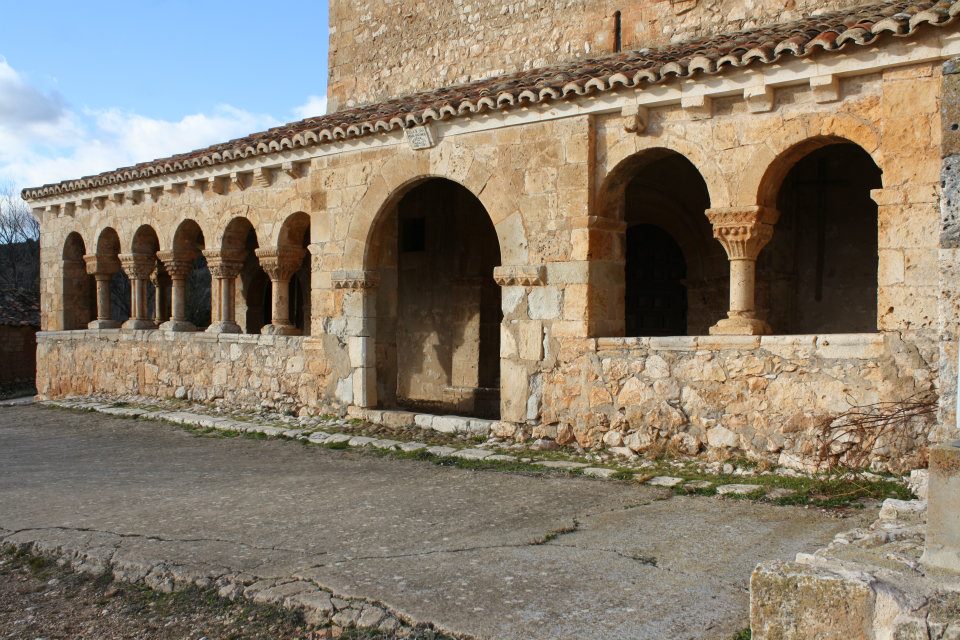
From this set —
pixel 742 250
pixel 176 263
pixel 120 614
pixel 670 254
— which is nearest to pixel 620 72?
pixel 742 250

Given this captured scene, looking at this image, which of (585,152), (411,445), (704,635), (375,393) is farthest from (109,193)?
(704,635)

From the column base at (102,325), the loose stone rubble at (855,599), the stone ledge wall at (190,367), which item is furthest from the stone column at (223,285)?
the loose stone rubble at (855,599)

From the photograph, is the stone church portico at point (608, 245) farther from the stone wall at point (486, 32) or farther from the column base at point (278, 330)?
the stone wall at point (486, 32)

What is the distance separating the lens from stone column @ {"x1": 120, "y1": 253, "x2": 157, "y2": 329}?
13.0m

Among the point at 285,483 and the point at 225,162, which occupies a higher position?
the point at 225,162

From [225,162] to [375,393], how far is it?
3680 millimetres

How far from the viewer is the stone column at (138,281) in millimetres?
13008

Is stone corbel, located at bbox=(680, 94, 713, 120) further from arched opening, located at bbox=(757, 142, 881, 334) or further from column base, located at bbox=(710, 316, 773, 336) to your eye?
arched opening, located at bbox=(757, 142, 881, 334)

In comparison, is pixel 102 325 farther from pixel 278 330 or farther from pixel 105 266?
pixel 278 330

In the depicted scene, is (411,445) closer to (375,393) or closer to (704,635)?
(375,393)

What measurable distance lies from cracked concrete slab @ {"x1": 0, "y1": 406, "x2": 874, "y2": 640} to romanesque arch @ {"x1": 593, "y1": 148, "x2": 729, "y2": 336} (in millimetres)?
2953

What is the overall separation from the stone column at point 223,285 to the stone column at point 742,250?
22.9ft

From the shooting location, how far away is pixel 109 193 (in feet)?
42.5

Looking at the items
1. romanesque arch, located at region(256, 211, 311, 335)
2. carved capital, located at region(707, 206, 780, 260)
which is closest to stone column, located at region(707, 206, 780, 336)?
carved capital, located at region(707, 206, 780, 260)
